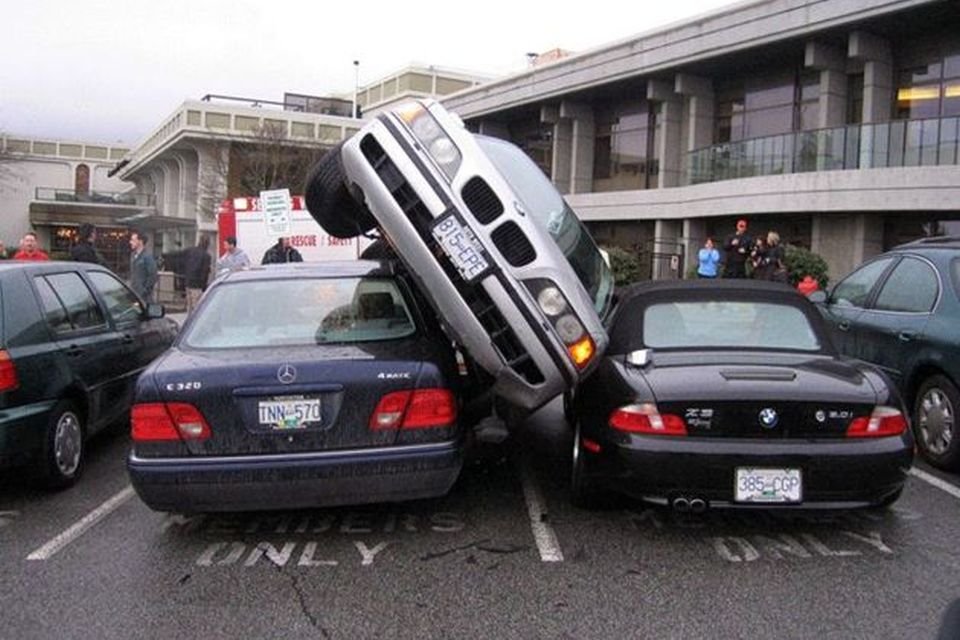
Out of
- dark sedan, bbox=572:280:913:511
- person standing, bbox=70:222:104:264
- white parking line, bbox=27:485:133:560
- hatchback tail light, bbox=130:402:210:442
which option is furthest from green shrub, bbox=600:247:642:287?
hatchback tail light, bbox=130:402:210:442

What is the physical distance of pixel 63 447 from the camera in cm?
572

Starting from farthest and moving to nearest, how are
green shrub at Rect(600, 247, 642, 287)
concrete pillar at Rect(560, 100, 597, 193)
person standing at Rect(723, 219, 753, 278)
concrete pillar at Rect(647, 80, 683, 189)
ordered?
concrete pillar at Rect(560, 100, 597, 193)
concrete pillar at Rect(647, 80, 683, 189)
green shrub at Rect(600, 247, 642, 287)
person standing at Rect(723, 219, 753, 278)

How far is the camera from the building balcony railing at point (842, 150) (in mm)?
17953

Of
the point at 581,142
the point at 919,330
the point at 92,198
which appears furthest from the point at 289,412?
the point at 92,198

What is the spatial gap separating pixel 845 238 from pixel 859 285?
13704 mm

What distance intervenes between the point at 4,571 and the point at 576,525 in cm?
300

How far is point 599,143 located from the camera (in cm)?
3094

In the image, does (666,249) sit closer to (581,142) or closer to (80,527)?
(581,142)

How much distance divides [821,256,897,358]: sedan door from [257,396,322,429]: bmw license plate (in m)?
4.83

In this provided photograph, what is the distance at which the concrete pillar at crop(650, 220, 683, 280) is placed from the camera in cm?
2573

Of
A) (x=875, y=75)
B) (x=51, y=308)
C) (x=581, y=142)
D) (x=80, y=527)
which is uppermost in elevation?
(x=875, y=75)

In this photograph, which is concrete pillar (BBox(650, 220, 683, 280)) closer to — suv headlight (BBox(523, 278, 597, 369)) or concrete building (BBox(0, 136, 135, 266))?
suv headlight (BBox(523, 278, 597, 369))

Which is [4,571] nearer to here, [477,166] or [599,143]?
[477,166]

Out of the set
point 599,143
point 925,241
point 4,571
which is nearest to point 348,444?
point 4,571
